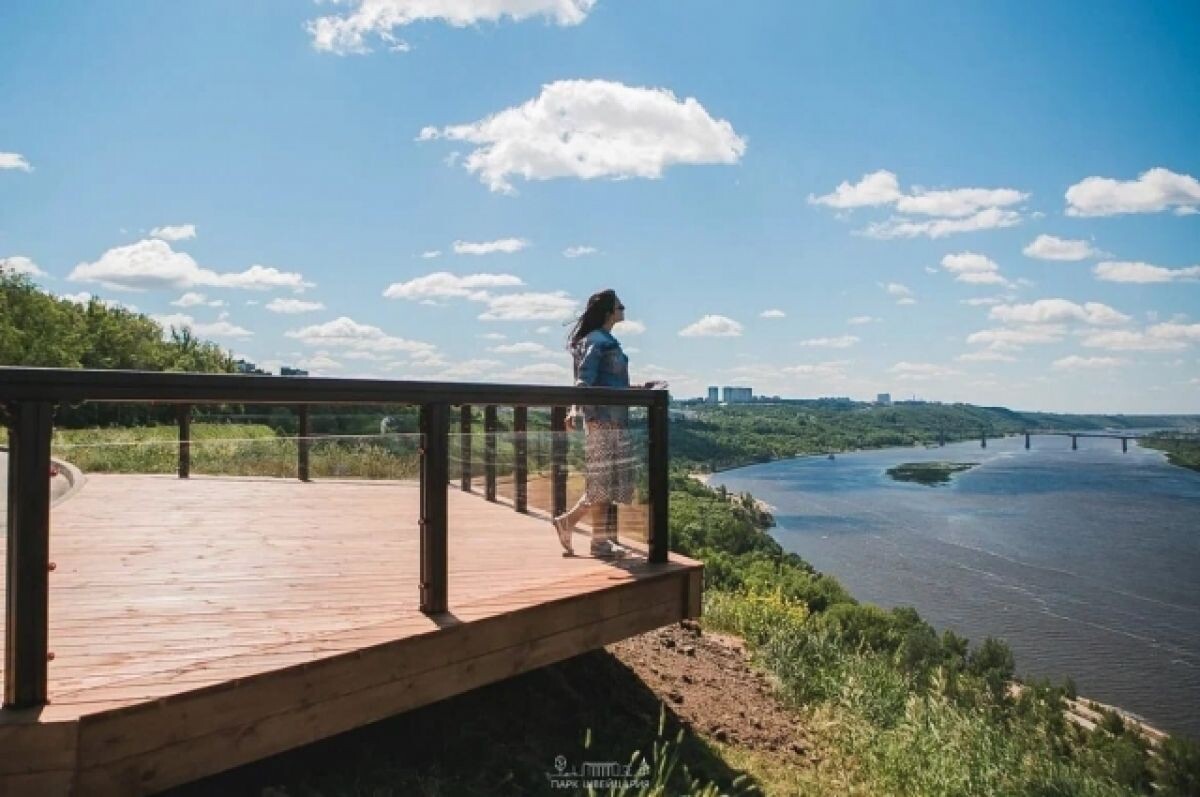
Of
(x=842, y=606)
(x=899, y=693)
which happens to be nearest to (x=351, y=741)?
(x=899, y=693)

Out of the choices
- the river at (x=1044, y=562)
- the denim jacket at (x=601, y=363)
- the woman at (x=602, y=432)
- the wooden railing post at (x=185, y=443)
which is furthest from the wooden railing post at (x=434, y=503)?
the river at (x=1044, y=562)

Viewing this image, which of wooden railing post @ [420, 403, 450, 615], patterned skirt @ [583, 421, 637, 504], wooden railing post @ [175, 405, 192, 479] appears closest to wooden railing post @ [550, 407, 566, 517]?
patterned skirt @ [583, 421, 637, 504]

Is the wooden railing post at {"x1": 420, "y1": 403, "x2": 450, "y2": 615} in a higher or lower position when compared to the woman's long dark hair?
lower

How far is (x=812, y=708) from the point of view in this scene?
5934mm

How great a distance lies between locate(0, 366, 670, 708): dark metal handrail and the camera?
7.73ft

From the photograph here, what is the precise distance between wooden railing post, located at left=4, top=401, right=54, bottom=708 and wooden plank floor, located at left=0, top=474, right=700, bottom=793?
0.20 feet

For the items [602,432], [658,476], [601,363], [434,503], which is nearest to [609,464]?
[602,432]

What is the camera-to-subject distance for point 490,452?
4016 mm

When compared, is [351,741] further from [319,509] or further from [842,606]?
[842,606]

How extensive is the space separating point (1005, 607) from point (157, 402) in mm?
45654

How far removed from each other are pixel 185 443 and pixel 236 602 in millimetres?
605

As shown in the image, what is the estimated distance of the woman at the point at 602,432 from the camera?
4.36 metres

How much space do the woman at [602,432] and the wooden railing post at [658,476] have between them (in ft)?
0.47

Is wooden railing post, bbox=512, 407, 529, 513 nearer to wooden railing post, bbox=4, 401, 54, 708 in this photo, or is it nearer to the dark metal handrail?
the dark metal handrail
